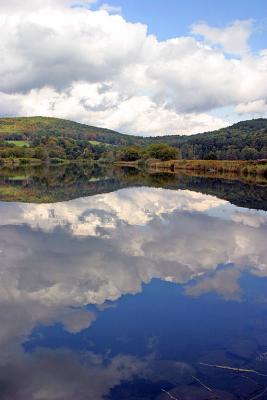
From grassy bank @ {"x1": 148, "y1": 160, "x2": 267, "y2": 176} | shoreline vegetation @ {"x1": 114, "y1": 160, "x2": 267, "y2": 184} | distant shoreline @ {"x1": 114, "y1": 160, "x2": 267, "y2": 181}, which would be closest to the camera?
shoreline vegetation @ {"x1": 114, "y1": 160, "x2": 267, "y2": 184}

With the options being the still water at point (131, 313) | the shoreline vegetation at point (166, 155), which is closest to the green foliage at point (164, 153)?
the shoreline vegetation at point (166, 155)

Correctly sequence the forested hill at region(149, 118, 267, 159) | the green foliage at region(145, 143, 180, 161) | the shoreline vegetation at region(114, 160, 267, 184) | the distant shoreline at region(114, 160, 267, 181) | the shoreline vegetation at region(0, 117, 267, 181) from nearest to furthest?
the shoreline vegetation at region(114, 160, 267, 184), the distant shoreline at region(114, 160, 267, 181), the shoreline vegetation at region(0, 117, 267, 181), the green foliage at region(145, 143, 180, 161), the forested hill at region(149, 118, 267, 159)

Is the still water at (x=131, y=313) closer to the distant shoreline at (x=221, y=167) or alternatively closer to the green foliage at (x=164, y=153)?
the distant shoreline at (x=221, y=167)

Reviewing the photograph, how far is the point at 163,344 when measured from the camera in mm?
8438

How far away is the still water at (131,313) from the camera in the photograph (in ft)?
23.2

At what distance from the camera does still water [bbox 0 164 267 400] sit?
7086mm

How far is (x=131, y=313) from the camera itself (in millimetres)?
9984

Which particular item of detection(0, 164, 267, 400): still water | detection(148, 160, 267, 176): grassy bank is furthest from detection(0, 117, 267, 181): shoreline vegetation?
detection(0, 164, 267, 400): still water

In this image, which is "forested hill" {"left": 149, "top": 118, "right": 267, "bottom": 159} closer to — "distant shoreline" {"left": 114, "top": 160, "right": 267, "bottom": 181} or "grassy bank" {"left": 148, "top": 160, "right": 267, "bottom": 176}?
"grassy bank" {"left": 148, "top": 160, "right": 267, "bottom": 176}

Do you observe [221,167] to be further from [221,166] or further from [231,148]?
[231,148]

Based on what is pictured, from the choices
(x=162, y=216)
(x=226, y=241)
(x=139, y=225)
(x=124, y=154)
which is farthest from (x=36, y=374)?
(x=124, y=154)

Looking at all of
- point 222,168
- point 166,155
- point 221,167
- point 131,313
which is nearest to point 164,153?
point 166,155

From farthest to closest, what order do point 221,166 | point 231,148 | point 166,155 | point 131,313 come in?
1. point 231,148
2. point 166,155
3. point 221,166
4. point 131,313

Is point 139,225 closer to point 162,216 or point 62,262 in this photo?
point 162,216
